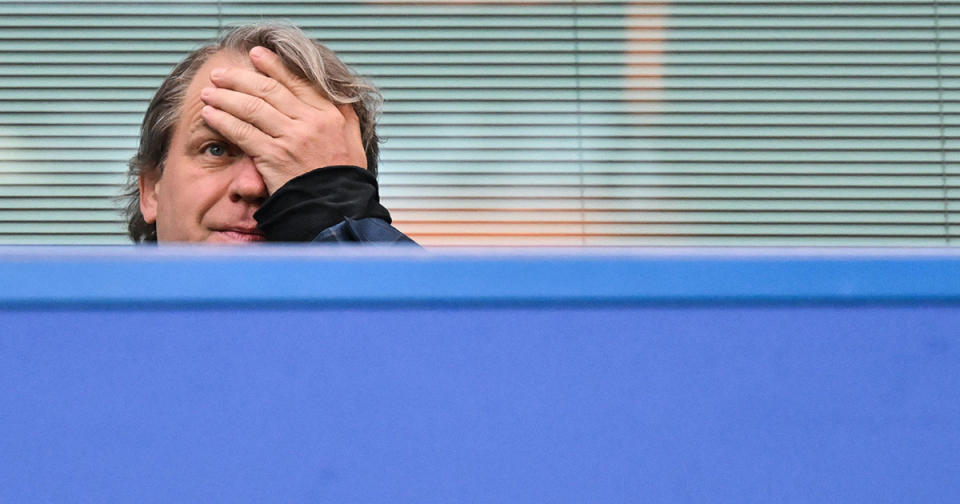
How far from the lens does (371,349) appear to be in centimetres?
35

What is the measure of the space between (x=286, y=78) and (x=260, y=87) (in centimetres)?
4

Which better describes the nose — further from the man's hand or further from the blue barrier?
the blue barrier

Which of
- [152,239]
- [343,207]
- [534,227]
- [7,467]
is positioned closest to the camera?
[7,467]

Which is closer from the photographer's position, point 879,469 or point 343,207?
point 879,469

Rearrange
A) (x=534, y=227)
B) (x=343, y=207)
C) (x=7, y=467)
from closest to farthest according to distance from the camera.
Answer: (x=7, y=467) < (x=343, y=207) < (x=534, y=227)

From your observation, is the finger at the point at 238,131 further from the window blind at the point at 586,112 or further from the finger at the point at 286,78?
the window blind at the point at 586,112

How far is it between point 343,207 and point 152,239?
1.41ft

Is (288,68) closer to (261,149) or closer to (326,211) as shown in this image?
(261,149)

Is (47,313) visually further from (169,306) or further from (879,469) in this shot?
(879,469)

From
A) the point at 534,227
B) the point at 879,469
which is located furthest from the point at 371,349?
the point at 534,227

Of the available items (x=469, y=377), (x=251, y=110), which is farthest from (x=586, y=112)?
(x=469, y=377)

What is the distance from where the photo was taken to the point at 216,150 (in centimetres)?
105

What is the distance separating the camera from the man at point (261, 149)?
91cm

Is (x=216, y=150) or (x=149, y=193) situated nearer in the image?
(x=216, y=150)
